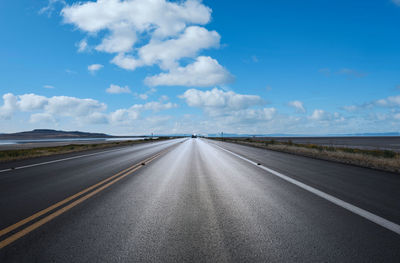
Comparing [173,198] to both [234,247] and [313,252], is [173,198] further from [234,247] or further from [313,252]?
[313,252]

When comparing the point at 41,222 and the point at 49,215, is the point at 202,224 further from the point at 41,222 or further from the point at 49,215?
the point at 49,215

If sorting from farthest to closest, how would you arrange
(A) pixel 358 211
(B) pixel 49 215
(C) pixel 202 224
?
(A) pixel 358 211, (B) pixel 49 215, (C) pixel 202 224

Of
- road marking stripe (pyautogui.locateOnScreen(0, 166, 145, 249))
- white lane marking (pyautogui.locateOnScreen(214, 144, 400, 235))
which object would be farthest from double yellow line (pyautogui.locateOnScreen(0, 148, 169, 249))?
white lane marking (pyautogui.locateOnScreen(214, 144, 400, 235))

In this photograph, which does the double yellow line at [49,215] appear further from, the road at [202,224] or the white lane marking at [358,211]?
the white lane marking at [358,211]

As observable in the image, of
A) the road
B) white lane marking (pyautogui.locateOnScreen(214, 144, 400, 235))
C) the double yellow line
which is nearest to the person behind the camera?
the road

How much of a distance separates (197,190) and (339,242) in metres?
3.56

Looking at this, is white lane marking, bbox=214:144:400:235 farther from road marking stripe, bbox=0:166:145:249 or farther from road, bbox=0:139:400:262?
road marking stripe, bbox=0:166:145:249

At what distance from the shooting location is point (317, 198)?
5.14 metres

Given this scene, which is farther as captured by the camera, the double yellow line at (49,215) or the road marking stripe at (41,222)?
the double yellow line at (49,215)

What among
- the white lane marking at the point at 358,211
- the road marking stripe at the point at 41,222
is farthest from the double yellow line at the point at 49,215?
the white lane marking at the point at 358,211

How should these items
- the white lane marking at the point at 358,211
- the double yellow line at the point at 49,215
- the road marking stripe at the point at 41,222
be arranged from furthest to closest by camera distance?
the white lane marking at the point at 358,211 → the double yellow line at the point at 49,215 → the road marking stripe at the point at 41,222

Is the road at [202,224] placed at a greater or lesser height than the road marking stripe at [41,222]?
lesser

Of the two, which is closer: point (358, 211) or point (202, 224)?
point (202, 224)

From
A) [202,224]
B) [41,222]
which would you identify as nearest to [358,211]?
[202,224]
